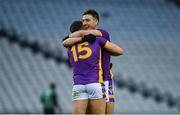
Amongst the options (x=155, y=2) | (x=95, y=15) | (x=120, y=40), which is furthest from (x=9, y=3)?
(x=95, y=15)

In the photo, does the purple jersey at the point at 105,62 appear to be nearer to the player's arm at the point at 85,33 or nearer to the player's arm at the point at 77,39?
the player's arm at the point at 85,33

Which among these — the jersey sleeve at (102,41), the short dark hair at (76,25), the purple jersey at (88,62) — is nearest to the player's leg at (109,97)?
the purple jersey at (88,62)

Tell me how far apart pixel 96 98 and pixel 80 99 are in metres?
0.17

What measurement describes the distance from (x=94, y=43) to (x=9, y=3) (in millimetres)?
18455

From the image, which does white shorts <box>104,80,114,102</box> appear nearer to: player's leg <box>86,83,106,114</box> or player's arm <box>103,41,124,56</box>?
player's leg <box>86,83,106,114</box>

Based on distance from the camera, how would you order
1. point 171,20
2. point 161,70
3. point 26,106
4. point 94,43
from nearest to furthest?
1. point 94,43
2. point 26,106
3. point 161,70
4. point 171,20

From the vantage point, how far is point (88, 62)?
6.62 m

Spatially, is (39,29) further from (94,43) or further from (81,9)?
(94,43)

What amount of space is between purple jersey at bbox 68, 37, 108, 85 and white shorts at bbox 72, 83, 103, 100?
46 millimetres

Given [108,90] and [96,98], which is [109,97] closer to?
[108,90]

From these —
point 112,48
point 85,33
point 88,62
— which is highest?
point 85,33

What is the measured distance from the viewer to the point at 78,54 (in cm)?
666

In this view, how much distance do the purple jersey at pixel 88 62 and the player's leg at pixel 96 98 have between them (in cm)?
7

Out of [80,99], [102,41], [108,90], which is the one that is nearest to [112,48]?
[102,41]
